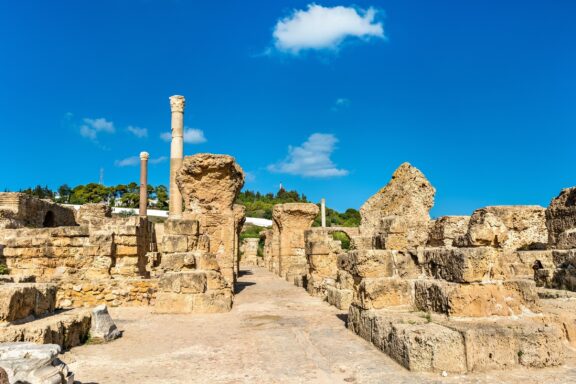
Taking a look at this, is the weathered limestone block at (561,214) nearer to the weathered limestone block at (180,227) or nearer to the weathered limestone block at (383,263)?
the weathered limestone block at (383,263)

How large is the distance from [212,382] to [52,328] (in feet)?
6.49

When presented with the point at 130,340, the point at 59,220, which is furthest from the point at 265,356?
the point at 59,220

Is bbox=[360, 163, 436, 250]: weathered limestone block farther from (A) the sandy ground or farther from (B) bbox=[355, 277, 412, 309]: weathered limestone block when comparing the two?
(A) the sandy ground

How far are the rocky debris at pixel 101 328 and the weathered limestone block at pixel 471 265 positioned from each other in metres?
4.06

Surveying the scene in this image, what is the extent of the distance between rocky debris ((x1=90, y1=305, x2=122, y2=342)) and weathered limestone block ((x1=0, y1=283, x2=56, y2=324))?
55 centimetres

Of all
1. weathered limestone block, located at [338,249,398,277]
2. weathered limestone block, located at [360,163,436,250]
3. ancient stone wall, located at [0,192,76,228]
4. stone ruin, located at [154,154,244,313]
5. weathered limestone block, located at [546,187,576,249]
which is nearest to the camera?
weathered limestone block, located at [338,249,398,277]

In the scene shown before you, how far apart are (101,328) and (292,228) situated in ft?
37.6

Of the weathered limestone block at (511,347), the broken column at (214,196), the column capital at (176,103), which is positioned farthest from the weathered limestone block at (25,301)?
the column capital at (176,103)

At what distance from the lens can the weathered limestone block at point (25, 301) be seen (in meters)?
4.47

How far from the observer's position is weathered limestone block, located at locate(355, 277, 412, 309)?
555cm

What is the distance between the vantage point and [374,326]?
16.2ft

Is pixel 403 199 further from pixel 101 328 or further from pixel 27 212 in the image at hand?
pixel 27 212

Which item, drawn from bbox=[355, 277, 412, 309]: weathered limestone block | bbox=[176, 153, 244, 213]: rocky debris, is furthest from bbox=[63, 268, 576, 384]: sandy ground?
bbox=[176, 153, 244, 213]: rocky debris

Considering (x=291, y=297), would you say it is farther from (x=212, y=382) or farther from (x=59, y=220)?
(x=59, y=220)
